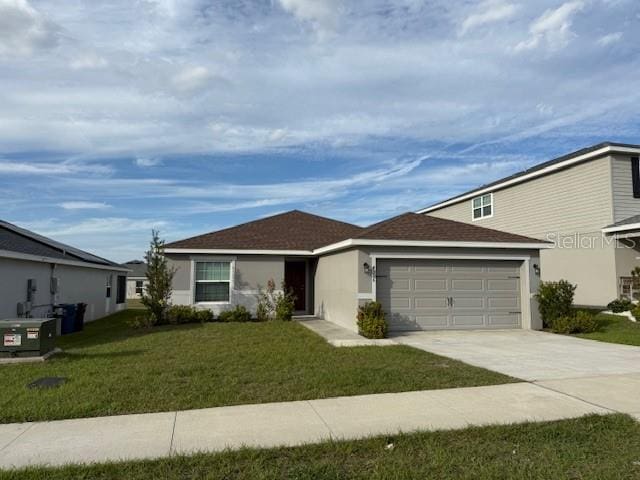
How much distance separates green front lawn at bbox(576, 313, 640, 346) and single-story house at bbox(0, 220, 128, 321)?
16.0 m

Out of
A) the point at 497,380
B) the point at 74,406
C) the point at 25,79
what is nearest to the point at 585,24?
the point at 497,380

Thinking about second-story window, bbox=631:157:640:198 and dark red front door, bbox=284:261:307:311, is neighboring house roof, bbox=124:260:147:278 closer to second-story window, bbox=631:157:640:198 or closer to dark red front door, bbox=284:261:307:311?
dark red front door, bbox=284:261:307:311

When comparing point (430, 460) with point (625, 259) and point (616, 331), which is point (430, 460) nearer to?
point (616, 331)

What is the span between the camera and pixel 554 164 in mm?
18531

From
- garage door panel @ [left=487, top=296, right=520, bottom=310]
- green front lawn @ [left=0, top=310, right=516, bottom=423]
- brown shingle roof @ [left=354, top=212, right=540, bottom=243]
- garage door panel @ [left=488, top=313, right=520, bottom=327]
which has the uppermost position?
brown shingle roof @ [left=354, top=212, right=540, bottom=243]

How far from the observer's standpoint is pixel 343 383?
683cm

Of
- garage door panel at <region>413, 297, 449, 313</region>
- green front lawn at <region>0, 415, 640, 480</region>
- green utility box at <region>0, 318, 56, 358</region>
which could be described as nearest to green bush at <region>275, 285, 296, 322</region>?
garage door panel at <region>413, 297, 449, 313</region>

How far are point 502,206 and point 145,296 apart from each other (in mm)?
17340

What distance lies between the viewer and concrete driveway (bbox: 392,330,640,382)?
7.78 meters

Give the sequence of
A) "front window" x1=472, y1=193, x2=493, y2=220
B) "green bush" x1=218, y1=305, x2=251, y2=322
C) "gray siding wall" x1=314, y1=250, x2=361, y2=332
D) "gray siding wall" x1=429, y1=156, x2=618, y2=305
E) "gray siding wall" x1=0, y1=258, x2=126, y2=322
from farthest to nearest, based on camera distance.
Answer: "front window" x1=472, y1=193, x2=493, y2=220, "green bush" x1=218, y1=305, x2=251, y2=322, "gray siding wall" x1=429, y1=156, x2=618, y2=305, "gray siding wall" x1=314, y1=250, x2=361, y2=332, "gray siding wall" x1=0, y1=258, x2=126, y2=322

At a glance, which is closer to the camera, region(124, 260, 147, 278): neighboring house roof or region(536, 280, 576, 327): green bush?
region(536, 280, 576, 327): green bush

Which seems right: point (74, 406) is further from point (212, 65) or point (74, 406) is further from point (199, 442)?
point (212, 65)

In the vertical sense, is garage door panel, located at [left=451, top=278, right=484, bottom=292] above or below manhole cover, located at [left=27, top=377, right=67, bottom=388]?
above

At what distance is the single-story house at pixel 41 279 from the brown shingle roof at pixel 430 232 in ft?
32.8
